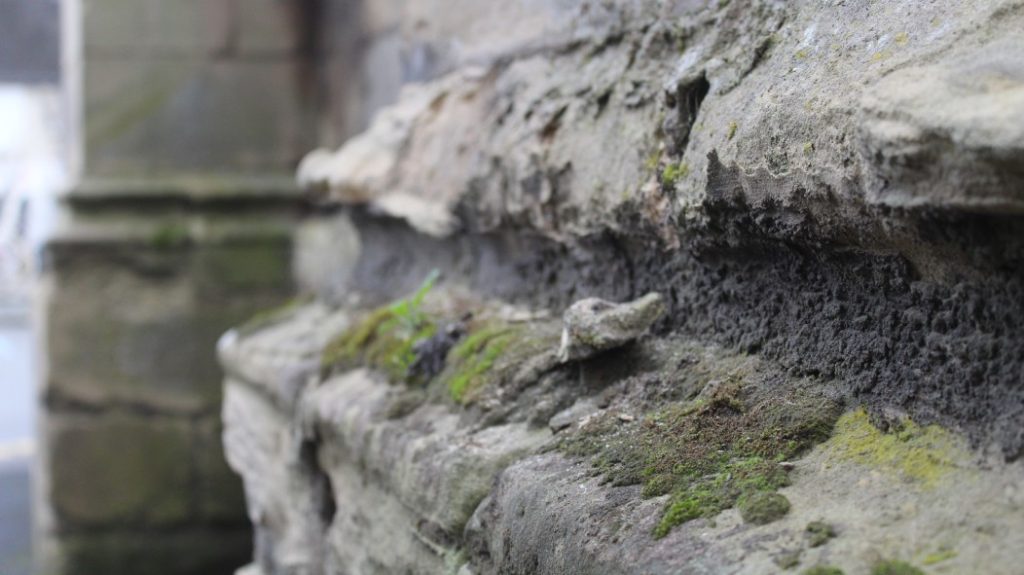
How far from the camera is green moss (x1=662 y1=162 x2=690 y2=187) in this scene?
1.16m

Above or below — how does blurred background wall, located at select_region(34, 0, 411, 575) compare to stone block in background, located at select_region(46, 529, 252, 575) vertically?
above

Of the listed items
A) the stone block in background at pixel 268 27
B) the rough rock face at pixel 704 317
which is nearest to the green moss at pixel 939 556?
the rough rock face at pixel 704 317

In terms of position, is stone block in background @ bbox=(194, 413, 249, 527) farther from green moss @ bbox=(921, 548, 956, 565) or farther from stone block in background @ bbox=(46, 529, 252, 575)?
green moss @ bbox=(921, 548, 956, 565)

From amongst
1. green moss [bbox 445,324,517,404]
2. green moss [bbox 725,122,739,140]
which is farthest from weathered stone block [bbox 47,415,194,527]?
green moss [bbox 725,122,739,140]

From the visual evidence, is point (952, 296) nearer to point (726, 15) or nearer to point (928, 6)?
point (928, 6)

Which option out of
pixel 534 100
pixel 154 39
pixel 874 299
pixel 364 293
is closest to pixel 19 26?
pixel 154 39

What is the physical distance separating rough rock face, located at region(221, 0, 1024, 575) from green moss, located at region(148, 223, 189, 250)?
141cm

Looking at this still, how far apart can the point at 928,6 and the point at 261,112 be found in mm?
2682

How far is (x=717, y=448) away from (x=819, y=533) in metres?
0.20

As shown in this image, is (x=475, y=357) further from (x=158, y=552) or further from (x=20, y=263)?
(x=20, y=263)

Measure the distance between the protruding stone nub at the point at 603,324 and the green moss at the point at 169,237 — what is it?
2.18 m

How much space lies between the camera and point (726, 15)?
1.21m

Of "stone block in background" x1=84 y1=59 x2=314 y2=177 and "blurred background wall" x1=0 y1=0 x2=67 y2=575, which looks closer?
"stone block in background" x1=84 y1=59 x2=314 y2=177

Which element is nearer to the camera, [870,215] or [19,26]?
[870,215]
